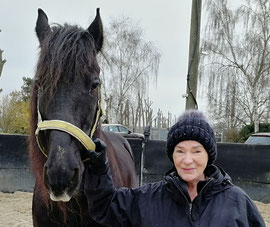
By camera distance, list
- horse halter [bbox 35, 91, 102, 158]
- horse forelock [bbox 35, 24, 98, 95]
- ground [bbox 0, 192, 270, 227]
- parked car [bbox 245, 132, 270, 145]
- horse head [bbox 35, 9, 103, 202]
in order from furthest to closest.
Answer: parked car [bbox 245, 132, 270, 145] < ground [bbox 0, 192, 270, 227] < horse forelock [bbox 35, 24, 98, 95] < horse halter [bbox 35, 91, 102, 158] < horse head [bbox 35, 9, 103, 202]

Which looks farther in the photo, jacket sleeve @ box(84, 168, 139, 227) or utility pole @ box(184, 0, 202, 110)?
utility pole @ box(184, 0, 202, 110)

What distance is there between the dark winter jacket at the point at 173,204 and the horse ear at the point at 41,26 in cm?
98

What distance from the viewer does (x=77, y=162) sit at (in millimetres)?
1631

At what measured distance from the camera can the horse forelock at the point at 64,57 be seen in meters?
1.83

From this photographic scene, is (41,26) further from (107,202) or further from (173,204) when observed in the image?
(173,204)

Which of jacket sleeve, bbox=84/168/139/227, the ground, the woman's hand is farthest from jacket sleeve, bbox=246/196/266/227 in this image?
the ground

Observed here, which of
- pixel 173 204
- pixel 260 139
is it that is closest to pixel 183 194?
pixel 173 204

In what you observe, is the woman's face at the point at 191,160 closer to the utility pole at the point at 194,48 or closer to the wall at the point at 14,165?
the utility pole at the point at 194,48

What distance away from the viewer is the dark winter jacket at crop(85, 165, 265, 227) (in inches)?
62.7

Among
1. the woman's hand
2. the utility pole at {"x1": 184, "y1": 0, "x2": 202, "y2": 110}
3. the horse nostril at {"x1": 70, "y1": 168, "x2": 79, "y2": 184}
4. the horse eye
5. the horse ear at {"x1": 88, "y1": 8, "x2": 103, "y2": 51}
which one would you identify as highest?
the utility pole at {"x1": 184, "y1": 0, "x2": 202, "y2": 110}

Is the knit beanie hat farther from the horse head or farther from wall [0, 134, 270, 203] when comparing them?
wall [0, 134, 270, 203]

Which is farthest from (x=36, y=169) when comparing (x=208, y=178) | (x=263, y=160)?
(x=263, y=160)

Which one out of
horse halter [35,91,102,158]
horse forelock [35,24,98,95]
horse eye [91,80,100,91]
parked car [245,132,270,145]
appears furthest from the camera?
parked car [245,132,270,145]

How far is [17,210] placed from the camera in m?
5.47
